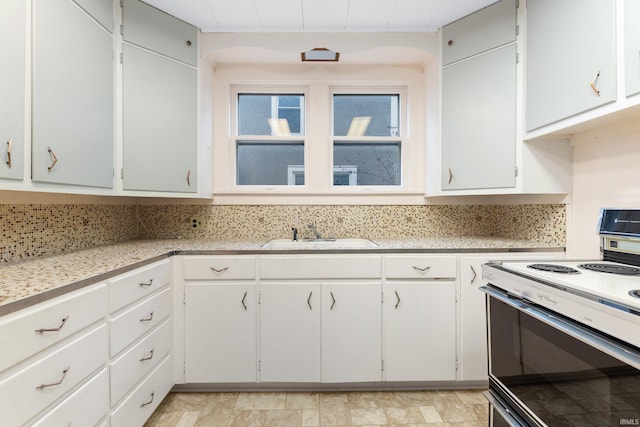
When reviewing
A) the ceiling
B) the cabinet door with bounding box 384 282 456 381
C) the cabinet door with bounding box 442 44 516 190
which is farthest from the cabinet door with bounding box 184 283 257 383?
the ceiling

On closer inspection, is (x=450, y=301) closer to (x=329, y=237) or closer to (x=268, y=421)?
(x=329, y=237)

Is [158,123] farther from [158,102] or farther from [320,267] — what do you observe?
[320,267]

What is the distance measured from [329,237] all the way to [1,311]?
1850 mm

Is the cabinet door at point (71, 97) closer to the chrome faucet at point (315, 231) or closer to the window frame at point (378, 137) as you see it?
the chrome faucet at point (315, 231)

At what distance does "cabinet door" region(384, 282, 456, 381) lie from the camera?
186cm

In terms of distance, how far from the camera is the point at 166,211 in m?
2.40

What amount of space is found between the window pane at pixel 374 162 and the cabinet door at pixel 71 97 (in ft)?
5.25

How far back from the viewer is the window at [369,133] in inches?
100

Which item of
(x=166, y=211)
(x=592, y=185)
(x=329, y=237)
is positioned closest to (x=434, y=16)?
(x=592, y=185)

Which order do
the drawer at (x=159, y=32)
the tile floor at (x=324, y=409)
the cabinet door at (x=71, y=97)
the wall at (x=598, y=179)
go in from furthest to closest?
the drawer at (x=159, y=32) < the tile floor at (x=324, y=409) < the wall at (x=598, y=179) < the cabinet door at (x=71, y=97)

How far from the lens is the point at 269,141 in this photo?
2521 millimetres

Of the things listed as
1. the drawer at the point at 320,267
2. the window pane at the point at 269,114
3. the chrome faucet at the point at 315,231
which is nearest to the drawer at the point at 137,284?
the drawer at the point at 320,267

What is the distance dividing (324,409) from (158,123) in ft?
6.70

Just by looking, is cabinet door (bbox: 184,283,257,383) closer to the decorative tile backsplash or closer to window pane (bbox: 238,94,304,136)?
the decorative tile backsplash
